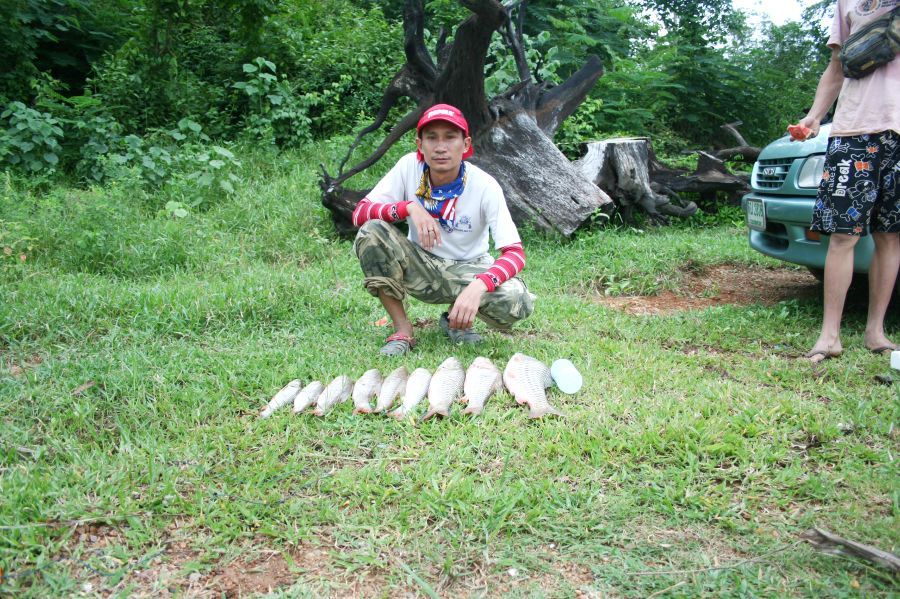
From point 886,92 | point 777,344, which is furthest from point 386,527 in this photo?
point 886,92

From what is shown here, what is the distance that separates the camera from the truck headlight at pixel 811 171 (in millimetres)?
4238

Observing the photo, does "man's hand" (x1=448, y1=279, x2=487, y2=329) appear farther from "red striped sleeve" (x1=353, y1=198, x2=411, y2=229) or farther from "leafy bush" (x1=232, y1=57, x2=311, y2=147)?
"leafy bush" (x1=232, y1=57, x2=311, y2=147)

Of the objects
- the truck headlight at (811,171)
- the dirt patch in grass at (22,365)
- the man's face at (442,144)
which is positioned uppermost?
the man's face at (442,144)

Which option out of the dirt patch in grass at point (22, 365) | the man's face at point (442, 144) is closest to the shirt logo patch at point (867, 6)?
the man's face at point (442, 144)

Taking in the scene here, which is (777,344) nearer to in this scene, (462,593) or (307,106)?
(462,593)

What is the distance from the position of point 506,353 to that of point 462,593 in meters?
2.03

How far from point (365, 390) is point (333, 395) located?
161mm

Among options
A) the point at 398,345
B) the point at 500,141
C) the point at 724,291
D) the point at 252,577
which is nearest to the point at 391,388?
the point at 398,345

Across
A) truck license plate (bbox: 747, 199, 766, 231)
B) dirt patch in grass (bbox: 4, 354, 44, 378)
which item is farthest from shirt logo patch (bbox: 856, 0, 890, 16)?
dirt patch in grass (bbox: 4, 354, 44, 378)

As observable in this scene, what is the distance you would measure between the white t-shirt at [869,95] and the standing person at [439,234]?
1.98m

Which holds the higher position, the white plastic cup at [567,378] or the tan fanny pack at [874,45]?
the tan fanny pack at [874,45]

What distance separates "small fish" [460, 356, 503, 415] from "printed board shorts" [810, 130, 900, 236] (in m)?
2.13

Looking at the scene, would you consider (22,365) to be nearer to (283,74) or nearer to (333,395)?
(333,395)

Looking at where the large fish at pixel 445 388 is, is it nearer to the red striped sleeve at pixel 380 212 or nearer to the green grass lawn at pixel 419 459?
the green grass lawn at pixel 419 459
